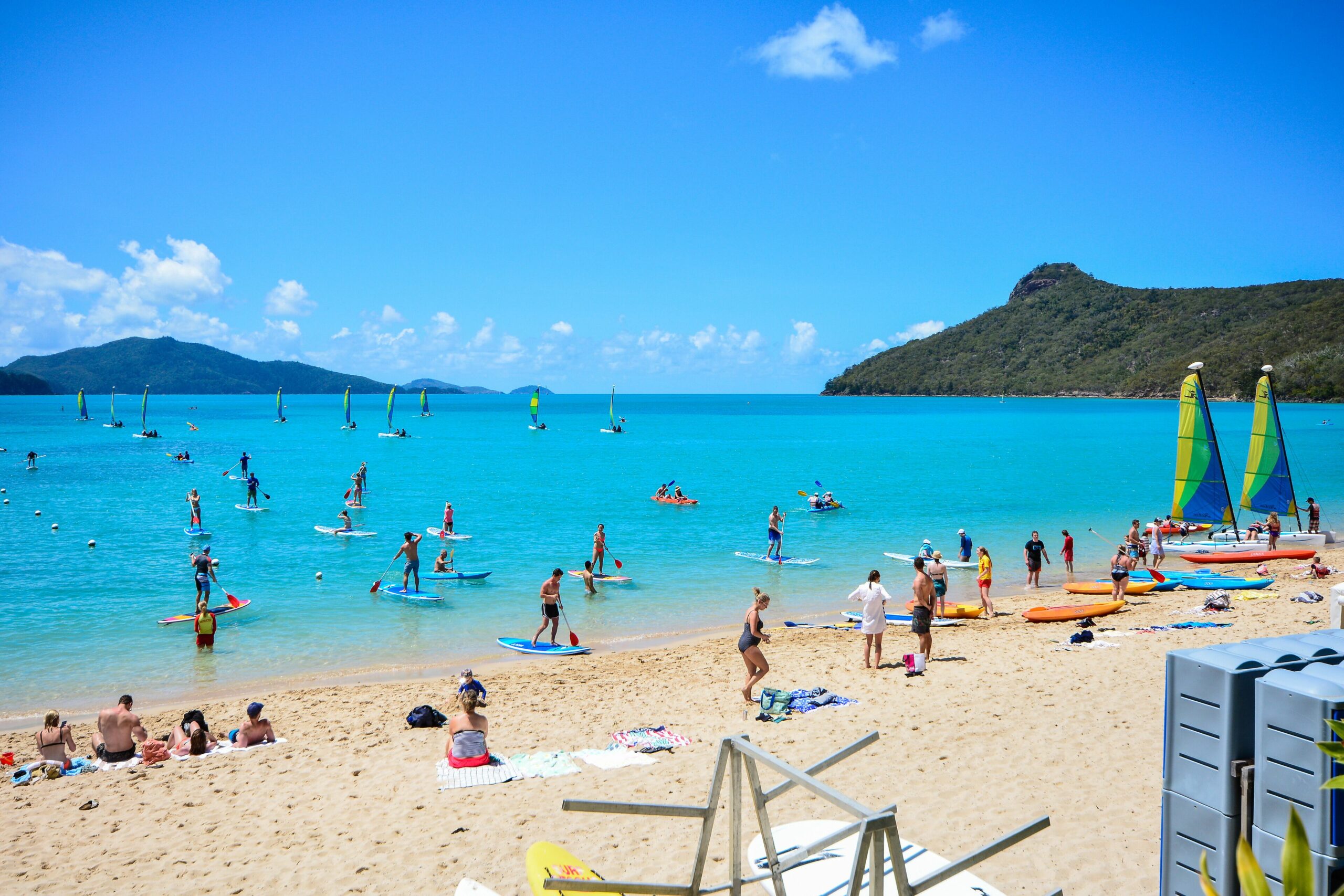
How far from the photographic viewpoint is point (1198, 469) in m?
24.1

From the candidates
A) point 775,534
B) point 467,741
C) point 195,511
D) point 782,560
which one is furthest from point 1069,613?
point 195,511

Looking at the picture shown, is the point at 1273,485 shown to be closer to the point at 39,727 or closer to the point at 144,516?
the point at 39,727

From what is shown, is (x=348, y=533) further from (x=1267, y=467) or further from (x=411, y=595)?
(x=1267, y=467)

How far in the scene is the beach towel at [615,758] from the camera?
30.5 feet

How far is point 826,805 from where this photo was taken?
8.05 m

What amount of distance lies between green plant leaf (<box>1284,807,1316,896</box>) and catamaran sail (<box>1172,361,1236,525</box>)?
24452mm

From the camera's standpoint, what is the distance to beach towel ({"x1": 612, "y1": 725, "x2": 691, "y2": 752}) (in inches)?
385

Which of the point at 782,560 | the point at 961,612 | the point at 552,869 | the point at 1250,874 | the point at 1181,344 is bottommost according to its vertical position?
the point at 782,560

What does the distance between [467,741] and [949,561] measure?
59.3 ft

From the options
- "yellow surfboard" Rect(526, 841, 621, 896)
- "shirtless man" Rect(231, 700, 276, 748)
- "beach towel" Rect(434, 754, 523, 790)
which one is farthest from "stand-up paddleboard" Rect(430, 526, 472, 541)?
"yellow surfboard" Rect(526, 841, 621, 896)

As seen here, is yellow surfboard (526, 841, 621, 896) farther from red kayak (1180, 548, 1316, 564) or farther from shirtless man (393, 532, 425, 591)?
red kayak (1180, 548, 1316, 564)

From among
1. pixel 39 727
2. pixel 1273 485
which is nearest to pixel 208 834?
pixel 39 727

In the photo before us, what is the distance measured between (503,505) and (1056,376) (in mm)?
171095

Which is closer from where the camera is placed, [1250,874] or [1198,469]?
[1250,874]
